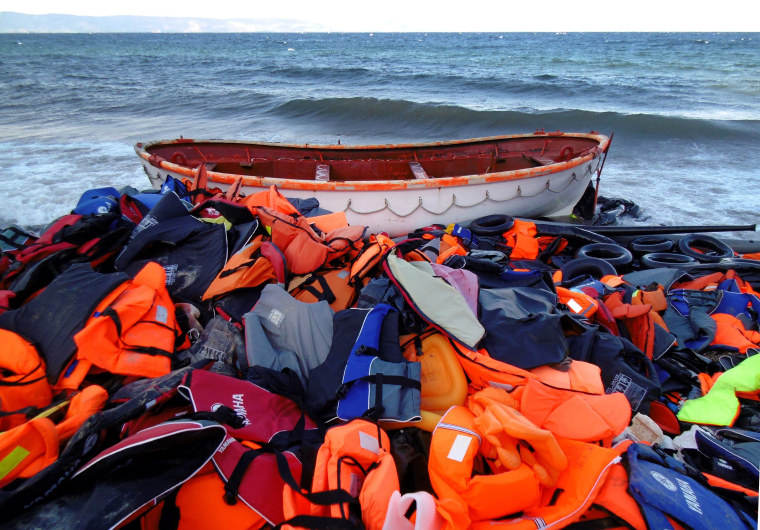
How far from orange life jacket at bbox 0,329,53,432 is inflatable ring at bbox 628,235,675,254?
243 inches

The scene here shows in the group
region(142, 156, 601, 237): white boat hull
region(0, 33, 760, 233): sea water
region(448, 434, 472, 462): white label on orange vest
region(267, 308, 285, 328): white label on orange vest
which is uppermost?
region(448, 434, 472, 462): white label on orange vest

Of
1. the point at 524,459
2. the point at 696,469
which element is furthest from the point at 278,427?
the point at 696,469

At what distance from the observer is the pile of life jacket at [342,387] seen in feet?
5.29

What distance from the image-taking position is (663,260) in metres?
4.91

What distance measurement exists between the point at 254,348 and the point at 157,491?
3.20 ft

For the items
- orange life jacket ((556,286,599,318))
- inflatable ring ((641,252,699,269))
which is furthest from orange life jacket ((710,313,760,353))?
inflatable ring ((641,252,699,269))

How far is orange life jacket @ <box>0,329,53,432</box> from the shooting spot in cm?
207

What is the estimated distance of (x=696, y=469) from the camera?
198 cm

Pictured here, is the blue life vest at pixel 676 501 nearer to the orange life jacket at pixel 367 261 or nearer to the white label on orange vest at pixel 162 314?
the orange life jacket at pixel 367 261

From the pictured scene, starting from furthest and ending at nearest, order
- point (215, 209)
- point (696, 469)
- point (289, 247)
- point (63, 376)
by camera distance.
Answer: point (215, 209)
point (289, 247)
point (63, 376)
point (696, 469)

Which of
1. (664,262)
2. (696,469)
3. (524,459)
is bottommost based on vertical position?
(664,262)

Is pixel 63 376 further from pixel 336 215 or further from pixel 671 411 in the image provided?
pixel 671 411

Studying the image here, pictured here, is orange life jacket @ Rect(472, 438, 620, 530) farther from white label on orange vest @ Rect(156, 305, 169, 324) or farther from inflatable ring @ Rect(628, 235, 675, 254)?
inflatable ring @ Rect(628, 235, 675, 254)

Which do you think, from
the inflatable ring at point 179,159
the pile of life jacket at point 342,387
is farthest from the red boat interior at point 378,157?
the pile of life jacket at point 342,387
